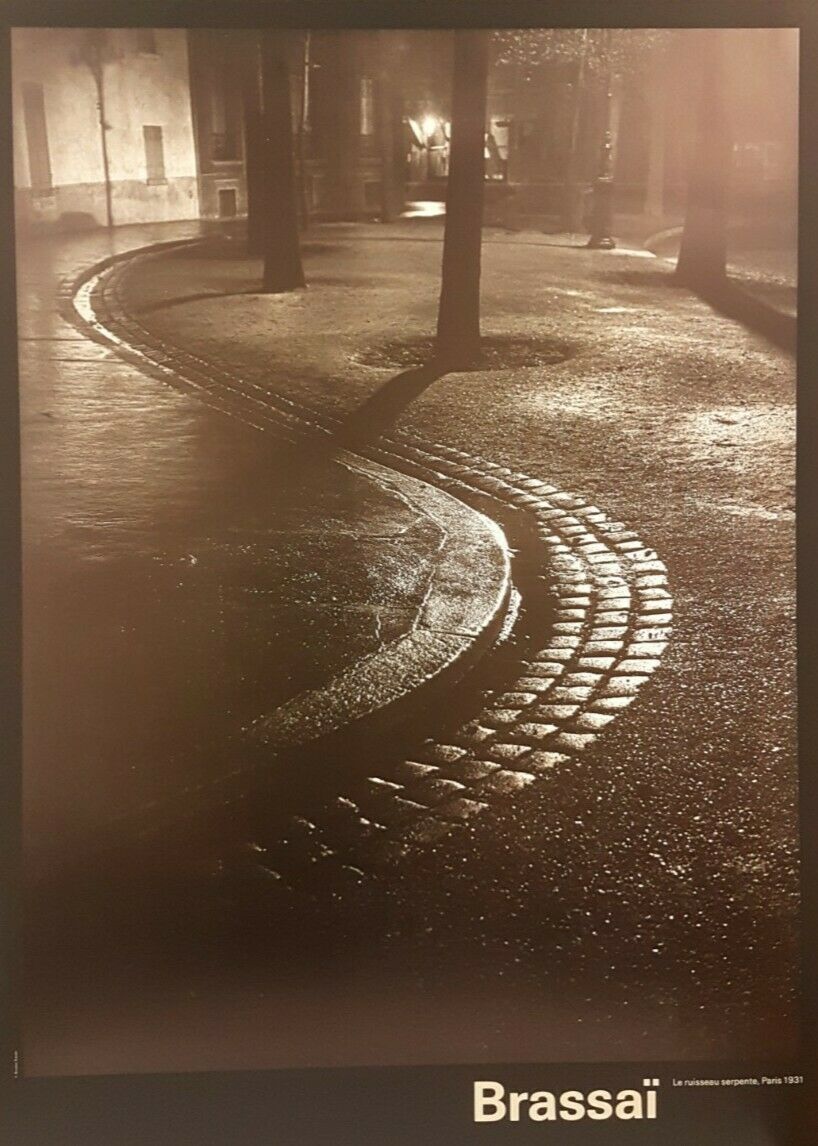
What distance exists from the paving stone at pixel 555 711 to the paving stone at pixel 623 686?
0.09 metres

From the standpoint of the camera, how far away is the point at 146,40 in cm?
281

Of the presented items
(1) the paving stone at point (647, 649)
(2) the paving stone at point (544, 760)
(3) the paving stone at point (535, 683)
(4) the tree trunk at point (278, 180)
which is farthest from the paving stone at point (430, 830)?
(4) the tree trunk at point (278, 180)

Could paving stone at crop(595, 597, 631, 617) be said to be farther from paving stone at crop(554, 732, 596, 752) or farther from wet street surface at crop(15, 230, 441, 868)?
wet street surface at crop(15, 230, 441, 868)

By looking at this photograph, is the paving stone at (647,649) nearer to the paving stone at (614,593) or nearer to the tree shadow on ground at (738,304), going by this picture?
the paving stone at (614,593)

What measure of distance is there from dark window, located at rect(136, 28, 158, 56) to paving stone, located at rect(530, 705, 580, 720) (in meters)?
1.73

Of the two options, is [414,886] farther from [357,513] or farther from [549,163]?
[549,163]

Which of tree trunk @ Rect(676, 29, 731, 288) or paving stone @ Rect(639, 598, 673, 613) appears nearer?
tree trunk @ Rect(676, 29, 731, 288)

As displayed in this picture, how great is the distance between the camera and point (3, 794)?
9.45 feet

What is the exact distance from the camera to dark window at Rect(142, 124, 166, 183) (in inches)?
112

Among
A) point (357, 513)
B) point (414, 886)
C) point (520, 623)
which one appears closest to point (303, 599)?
point (357, 513)

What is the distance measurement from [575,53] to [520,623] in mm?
1306

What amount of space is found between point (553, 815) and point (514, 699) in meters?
0.28

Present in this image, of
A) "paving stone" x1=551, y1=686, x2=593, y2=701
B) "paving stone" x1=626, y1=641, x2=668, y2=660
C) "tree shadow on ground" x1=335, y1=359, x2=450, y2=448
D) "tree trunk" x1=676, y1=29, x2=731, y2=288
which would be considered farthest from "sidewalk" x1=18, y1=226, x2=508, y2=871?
"tree trunk" x1=676, y1=29, x2=731, y2=288

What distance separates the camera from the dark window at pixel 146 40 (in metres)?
2.80
